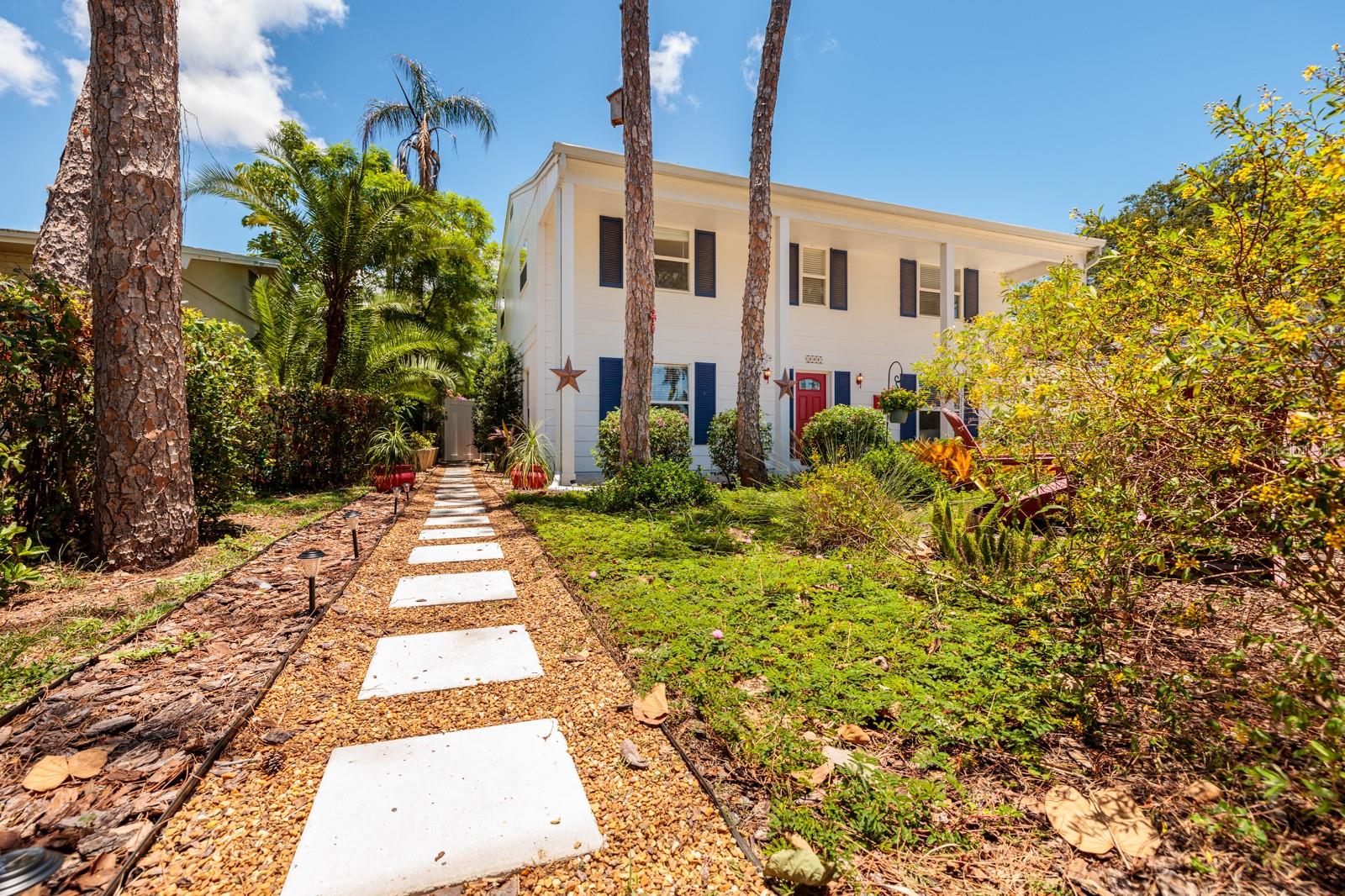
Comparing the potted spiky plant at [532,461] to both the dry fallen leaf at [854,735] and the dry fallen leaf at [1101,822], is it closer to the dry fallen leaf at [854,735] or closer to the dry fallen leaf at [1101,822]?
the dry fallen leaf at [854,735]

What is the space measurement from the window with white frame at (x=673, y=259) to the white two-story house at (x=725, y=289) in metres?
0.03

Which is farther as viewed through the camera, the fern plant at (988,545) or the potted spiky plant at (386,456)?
the potted spiky plant at (386,456)

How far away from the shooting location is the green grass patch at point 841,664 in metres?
1.44

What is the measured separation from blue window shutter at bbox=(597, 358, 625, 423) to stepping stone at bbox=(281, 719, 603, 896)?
26.5 ft

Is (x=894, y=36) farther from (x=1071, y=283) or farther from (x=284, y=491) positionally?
(x=284, y=491)

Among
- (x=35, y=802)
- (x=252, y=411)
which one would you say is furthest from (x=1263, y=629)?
(x=252, y=411)

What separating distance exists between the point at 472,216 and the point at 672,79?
10917 mm

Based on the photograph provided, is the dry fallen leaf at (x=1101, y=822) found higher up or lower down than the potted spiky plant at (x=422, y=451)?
lower down

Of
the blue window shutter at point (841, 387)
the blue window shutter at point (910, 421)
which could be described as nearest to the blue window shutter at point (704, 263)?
the blue window shutter at point (841, 387)

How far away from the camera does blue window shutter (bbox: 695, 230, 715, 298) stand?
10414mm

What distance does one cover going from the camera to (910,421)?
40.4 feet

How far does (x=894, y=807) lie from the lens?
1375 millimetres

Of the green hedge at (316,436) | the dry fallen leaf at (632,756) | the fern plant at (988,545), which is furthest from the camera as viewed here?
the green hedge at (316,436)

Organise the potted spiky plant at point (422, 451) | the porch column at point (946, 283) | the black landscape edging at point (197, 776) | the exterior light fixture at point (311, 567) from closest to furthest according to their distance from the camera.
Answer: the black landscape edging at point (197, 776)
the exterior light fixture at point (311, 567)
the potted spiky plant at point (422, 451)
the porch column at point (946, 283)
